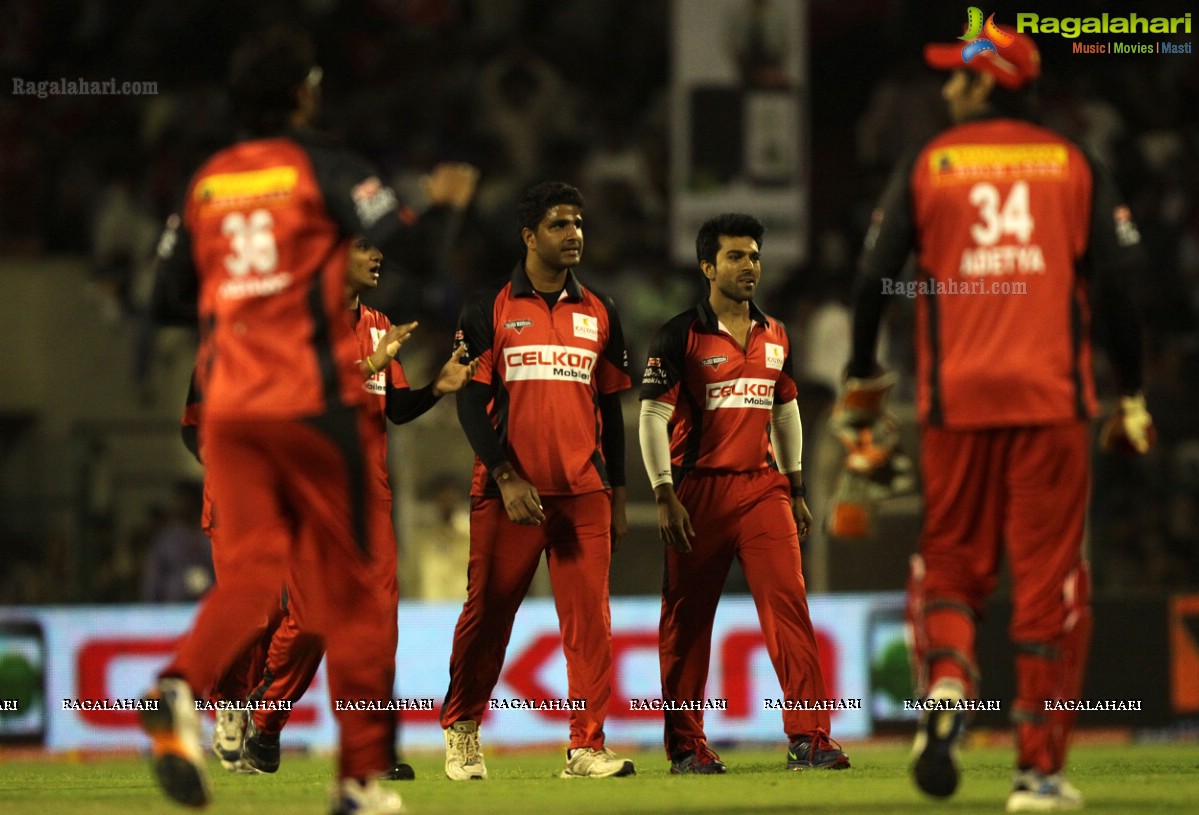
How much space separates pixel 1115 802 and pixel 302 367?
10.9 ft

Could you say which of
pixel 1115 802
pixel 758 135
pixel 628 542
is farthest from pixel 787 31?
pixel 1115 802

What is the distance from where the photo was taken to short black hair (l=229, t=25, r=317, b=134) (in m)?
6.22

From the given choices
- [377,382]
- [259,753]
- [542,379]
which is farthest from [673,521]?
[259,753]

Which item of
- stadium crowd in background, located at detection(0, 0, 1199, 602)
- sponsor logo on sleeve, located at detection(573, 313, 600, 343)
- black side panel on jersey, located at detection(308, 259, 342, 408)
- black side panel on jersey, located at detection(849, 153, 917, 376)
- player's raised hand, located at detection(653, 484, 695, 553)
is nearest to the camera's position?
black side panel on jersey, located at detection(308, 259, 342, 408)

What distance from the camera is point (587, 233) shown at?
1866 cm

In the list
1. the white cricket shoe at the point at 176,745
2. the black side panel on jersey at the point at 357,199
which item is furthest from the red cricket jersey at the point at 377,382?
the white cricket shoe at the point at 176,745

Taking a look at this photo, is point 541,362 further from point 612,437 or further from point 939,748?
point 939,748

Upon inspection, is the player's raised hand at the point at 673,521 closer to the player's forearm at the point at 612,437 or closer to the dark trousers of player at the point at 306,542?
the player's forearm at the point at 612,437

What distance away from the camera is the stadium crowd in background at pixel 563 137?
1706cm

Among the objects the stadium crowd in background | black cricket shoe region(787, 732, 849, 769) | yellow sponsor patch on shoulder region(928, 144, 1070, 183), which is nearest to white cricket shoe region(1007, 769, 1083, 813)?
yellow sponsor patch on shoulder region(928, 144, 1070, 183)

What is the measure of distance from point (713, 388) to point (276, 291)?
3264 mm

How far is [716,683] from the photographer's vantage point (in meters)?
13.8

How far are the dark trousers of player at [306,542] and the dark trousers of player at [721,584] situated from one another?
9.38 ft

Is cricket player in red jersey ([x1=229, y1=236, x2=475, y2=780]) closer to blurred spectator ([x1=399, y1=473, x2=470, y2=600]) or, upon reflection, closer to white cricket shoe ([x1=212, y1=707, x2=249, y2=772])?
white cricket shoe ([x1=212, y1=707, x2=249, y2=772])
